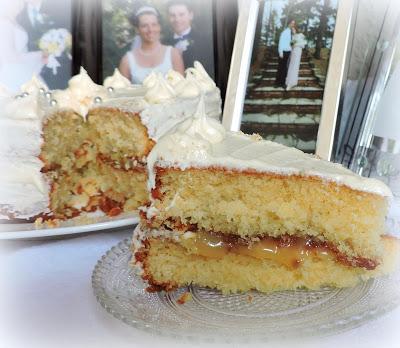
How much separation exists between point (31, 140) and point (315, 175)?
174cm

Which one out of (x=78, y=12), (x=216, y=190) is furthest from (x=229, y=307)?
(x=78, y=12)

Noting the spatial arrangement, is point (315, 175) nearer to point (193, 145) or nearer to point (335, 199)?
point (335, 199)

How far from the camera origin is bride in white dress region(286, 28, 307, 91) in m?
3.29

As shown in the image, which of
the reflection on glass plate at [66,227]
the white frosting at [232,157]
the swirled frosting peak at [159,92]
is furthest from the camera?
the swirled frosting peak at [159,92]

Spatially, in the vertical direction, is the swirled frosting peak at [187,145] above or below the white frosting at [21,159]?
above

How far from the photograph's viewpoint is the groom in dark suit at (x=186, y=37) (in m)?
4.30

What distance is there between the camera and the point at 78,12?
429 centimetres

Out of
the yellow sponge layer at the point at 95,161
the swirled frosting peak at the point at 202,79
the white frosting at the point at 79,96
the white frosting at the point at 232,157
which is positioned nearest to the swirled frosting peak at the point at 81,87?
the white frosting at the point at 79,96

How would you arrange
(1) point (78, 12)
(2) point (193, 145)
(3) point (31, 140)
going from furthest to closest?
(1) point (78, 12), (3) point (31, 140), (2) point (193, 145)

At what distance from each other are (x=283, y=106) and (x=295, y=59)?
0.95 feet

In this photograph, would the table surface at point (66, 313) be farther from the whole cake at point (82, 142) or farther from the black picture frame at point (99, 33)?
the black picture frame at point (99, 33)

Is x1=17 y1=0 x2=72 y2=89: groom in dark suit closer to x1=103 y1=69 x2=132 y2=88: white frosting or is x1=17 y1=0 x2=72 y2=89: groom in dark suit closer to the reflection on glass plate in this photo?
x1=103 y1=69 x2=132 y2=88: white frosting

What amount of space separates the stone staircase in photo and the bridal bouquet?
1.74 m

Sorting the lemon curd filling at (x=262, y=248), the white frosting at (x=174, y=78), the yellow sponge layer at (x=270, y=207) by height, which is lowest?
the lemon curd filling at (x=262, y=248)
